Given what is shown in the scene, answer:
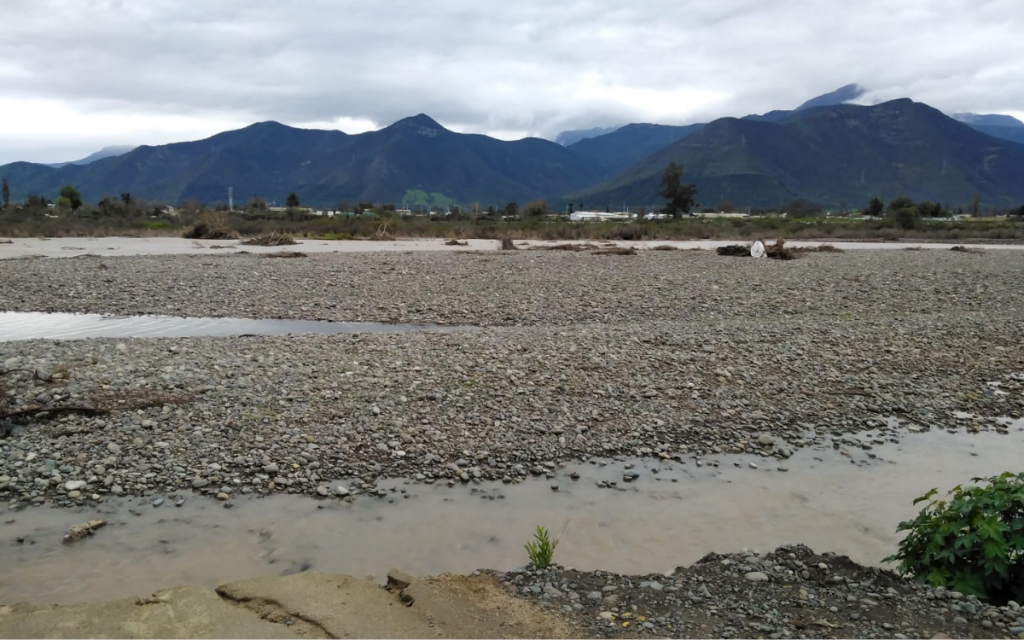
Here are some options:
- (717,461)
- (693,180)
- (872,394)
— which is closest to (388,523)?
(717,461)

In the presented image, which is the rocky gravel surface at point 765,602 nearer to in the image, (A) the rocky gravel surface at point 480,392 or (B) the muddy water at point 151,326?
(A) the rocky gravel surface at point 480,392

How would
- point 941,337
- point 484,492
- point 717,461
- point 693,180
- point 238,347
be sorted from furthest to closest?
1. point 693,180
2. point 941,337
3. point 238,347
4. point 717,461
5. point 484,492

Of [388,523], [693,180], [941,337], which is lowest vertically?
[388,523]

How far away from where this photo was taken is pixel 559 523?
6258 mm

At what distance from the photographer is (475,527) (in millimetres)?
6137

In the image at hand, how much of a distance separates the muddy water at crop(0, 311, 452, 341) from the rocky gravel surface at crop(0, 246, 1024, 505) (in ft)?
3.47

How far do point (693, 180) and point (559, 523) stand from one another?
189391 mm

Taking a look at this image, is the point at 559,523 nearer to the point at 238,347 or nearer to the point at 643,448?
the point at 643,448

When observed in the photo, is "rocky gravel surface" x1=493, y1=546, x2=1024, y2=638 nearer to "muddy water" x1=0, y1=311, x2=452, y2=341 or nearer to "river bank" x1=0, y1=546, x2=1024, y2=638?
"river bank" x1=0, y1=546, x2=1024, y2=638

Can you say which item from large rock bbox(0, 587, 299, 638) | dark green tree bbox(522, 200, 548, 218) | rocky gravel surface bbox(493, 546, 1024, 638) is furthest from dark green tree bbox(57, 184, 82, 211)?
rocky gravel surface bbox(493, 546, 1024, 638)

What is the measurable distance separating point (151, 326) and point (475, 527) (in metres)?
12.7

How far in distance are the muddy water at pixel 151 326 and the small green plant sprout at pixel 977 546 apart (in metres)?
11.5

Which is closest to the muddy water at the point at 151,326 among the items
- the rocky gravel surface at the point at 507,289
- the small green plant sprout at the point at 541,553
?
the rocky gravel surface at the point at 507,289

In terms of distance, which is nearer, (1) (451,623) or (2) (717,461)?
(1) (451,623)
